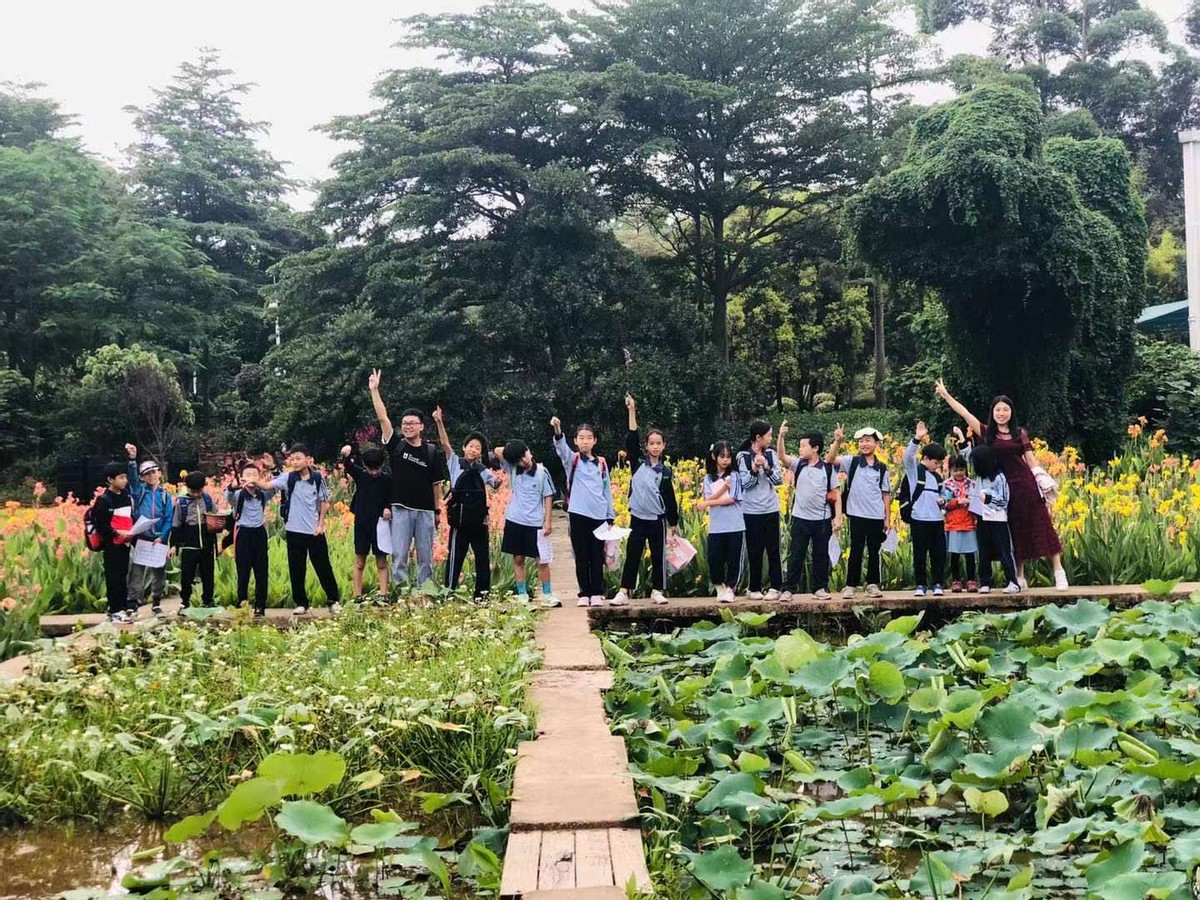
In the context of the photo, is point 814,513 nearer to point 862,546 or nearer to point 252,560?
point 862,546

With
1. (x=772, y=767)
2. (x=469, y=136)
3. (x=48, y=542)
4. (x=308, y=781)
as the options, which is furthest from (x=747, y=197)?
(x=308, y=781)

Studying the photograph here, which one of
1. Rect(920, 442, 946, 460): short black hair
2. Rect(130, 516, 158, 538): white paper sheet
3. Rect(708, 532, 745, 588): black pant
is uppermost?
Rect(920, 442, 946, 460): short black hair

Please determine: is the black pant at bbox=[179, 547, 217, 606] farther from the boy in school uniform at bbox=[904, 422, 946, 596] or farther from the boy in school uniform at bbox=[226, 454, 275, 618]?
the boy in school uniform at bbox=[904, 422, 946, 596]

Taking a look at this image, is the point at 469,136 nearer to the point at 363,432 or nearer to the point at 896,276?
the point at 363,432

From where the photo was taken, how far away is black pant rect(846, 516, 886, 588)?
24.6ft

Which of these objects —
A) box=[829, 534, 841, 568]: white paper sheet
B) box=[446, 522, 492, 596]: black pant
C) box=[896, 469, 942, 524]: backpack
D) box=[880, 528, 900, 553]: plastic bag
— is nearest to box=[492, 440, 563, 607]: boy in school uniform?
A: box=[446, 522, 492, 596]: black pant

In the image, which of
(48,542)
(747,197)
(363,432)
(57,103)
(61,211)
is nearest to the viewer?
(48,542)

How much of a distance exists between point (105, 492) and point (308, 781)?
15.7 ft

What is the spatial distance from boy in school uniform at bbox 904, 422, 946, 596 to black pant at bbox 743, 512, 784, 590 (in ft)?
3.10

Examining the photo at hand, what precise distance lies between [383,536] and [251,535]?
89cm

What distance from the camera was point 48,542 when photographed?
8.59 m

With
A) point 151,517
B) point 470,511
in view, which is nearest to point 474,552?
point 470,511

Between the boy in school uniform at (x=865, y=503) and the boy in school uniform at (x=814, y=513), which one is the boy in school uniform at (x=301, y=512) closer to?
the boy in school uniform at (x=814, y=513)

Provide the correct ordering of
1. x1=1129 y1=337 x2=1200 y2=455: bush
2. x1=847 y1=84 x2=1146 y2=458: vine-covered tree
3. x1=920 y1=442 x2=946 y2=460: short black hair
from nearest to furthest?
x1=920 y1=442 x2=946 y2=460: short black hair
x1=847 y1=84 x2=1146 y2=458: vine-covered tree
x1=1129 y1=337 x2=1200 y2=455: bush
